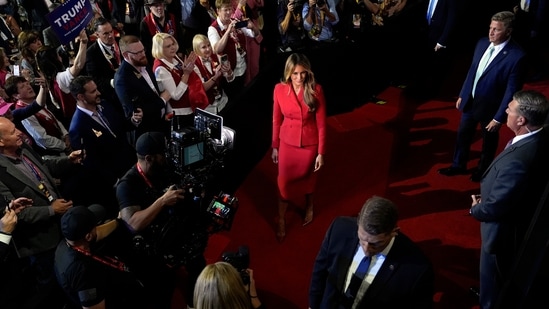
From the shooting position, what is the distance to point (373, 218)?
2094mm

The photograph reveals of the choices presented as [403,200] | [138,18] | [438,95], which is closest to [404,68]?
[438,95]

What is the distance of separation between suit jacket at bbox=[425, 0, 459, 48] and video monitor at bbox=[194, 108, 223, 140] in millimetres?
4078

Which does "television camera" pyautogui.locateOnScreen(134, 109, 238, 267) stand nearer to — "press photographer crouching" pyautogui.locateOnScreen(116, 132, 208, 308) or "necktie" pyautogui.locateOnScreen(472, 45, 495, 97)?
"press photographer crouching" pyautogui.locateOnScreen(116, 132, 208, 308)

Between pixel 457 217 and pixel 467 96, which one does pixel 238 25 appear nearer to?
pixel 467 96

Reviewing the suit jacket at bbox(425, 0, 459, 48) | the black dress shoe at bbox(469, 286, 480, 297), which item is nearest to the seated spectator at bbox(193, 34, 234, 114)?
the black dress shoe at bbox(469, 286, 480, 297)

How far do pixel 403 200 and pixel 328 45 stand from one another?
2401 millimetres

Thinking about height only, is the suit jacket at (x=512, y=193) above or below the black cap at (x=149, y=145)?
below

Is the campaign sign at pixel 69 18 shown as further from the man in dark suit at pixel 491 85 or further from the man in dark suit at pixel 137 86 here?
the man in dark suit at pixel 491 85

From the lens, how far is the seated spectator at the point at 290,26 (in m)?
5.77

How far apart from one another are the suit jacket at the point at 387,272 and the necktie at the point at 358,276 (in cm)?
5

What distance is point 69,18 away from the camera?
4.29 m

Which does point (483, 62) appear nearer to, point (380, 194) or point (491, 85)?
point (491, 85)

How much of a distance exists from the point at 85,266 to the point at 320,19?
15.1ft

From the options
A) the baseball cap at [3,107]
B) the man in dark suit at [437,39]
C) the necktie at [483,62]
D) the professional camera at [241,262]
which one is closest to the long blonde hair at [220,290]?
the professional camera at [241,262]
